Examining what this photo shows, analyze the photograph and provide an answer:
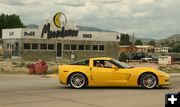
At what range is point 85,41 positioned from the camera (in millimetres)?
59344

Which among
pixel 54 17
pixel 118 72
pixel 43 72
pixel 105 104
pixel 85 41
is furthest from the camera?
pixel 85 41

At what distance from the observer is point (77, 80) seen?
15.1 m

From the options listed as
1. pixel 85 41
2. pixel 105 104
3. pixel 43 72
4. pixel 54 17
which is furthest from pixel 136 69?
pixel 85 41

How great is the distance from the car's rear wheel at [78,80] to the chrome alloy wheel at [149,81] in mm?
2115

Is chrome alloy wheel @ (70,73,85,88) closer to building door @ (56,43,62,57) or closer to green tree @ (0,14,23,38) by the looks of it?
building door @ (56,43,62,57)

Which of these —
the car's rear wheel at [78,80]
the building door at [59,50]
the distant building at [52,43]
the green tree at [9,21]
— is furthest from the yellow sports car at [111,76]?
the green tree at [9,21]

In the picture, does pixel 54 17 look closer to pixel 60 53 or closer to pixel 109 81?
pixel 60 53

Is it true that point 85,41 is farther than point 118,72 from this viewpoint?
Yes

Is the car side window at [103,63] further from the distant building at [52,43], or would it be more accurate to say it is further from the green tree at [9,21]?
the green tree at [9,21]

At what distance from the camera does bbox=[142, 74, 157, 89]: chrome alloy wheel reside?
15.0 meters

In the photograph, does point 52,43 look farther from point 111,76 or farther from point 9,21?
point 9,21

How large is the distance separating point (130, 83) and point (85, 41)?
44293 mm

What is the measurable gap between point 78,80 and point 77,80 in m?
0.04

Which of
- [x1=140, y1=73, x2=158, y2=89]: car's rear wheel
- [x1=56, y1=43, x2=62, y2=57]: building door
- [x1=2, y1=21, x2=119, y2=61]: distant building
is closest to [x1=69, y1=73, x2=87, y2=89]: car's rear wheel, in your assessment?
[x1=140, y1=73, x2=158, y2=89]: car's rear wheel
